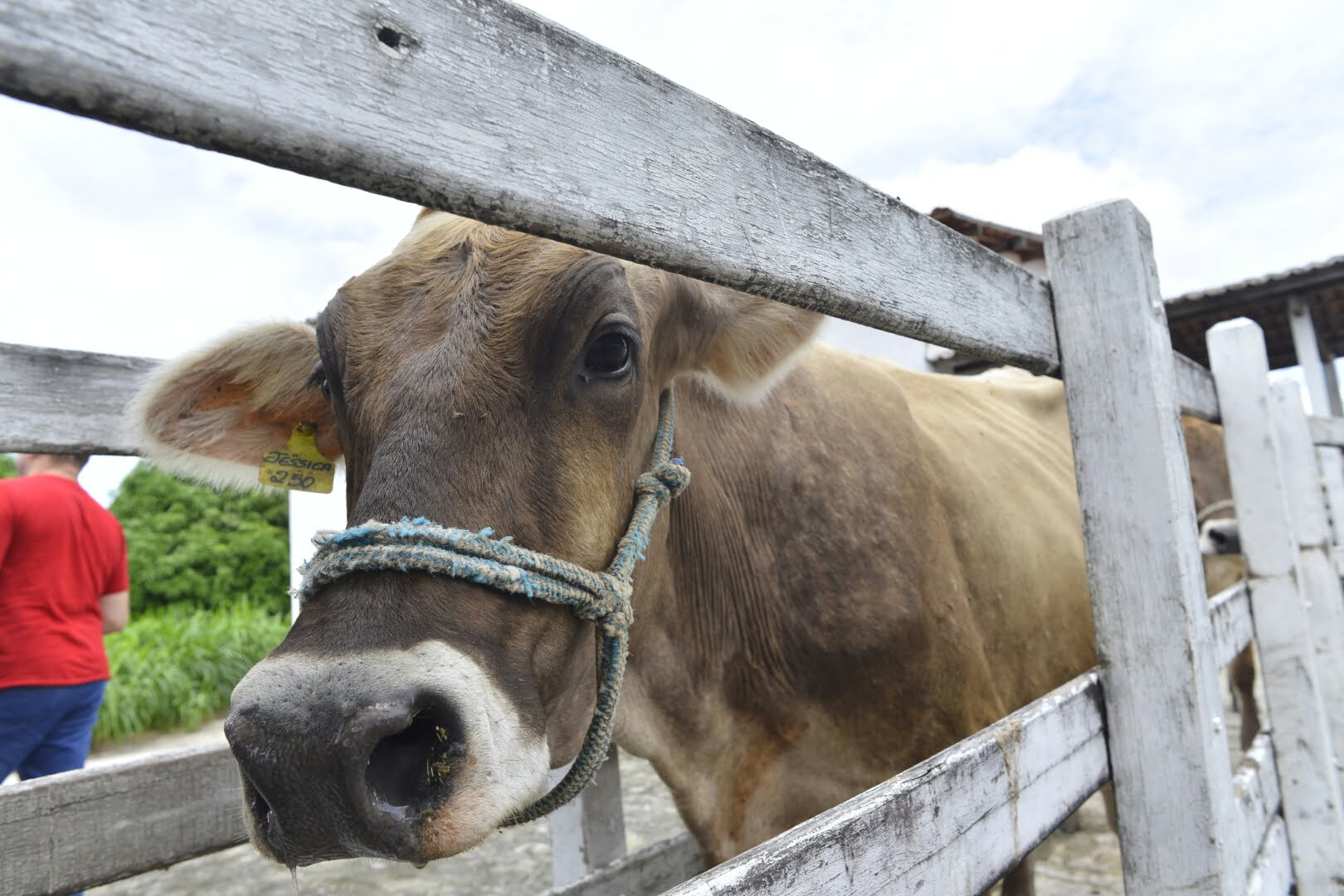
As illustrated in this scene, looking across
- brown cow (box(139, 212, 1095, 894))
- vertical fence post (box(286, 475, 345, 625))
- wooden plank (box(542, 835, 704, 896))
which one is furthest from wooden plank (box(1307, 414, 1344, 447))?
vertical fence post (box(286, 475, 345, 625))

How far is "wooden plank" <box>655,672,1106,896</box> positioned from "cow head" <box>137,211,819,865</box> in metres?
0.46

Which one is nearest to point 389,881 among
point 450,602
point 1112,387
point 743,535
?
point 743,535

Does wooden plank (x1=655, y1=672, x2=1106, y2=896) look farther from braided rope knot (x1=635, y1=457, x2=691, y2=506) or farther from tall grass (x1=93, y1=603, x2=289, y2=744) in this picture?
tall grass (x1=93, y1=603, x2=289, y2=744)

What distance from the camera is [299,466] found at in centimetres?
240

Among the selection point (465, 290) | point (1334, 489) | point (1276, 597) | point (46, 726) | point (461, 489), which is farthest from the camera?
point (1334, 489)

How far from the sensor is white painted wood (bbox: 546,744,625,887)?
124 inches

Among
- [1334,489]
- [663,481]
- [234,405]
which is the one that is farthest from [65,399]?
[1334,489]

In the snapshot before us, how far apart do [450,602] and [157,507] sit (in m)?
22.7

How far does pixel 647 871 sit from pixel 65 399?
2.10m

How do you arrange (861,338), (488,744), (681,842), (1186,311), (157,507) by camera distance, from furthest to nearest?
(157,507) < (861,338) < (1186,311) < (681,842) < (488,744)

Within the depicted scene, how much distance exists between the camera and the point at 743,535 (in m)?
2.40

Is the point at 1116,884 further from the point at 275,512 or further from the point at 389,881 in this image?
the point at 275,512

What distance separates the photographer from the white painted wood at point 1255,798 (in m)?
1.73

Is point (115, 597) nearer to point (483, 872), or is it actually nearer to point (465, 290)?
point (483, 872)
